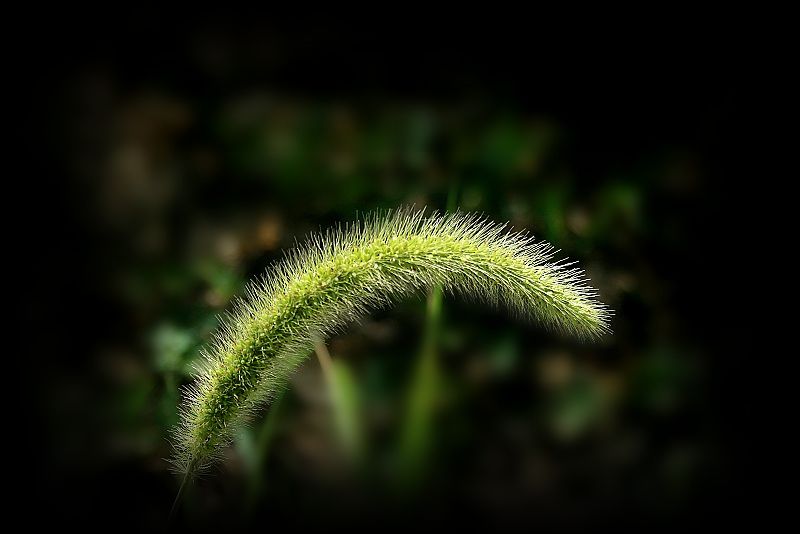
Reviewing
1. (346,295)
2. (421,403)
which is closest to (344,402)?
(421,403)

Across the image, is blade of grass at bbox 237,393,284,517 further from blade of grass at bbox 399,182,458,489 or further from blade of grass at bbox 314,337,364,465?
blade of grass at bbox 399,182,458,489

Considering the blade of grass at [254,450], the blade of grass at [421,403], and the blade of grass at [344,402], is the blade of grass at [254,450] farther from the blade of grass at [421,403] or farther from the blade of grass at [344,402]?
the blade of grass at [421,403]

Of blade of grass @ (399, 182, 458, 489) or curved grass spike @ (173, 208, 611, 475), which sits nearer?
curved grass spike @ (173, 208, 611, 475)

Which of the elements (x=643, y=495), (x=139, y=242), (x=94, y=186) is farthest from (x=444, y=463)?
(x=94, y=186)

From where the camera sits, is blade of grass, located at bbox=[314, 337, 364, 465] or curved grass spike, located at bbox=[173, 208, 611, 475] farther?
blade of grass, located at bbox=[314, 337, 364, 465]

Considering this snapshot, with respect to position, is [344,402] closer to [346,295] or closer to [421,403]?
[421,403]

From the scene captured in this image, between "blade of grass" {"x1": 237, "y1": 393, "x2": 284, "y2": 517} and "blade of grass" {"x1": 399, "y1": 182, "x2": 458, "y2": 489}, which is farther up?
"blade of grass" {"x1": 399, "y1": 182, "x2": 458, "y2": 489}

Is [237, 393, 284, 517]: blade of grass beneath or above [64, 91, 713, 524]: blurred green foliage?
beneath

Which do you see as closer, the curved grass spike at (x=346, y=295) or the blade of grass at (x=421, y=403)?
the curved grass spike at (x=346, y=295)

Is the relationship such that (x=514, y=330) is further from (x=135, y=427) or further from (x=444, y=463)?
(x=135, y=427)
